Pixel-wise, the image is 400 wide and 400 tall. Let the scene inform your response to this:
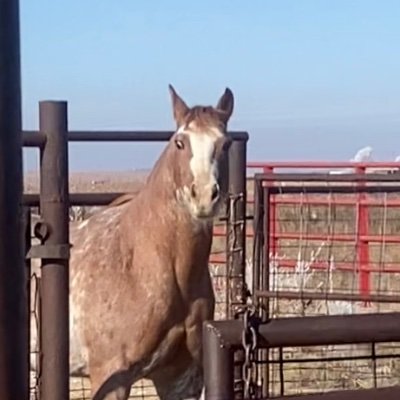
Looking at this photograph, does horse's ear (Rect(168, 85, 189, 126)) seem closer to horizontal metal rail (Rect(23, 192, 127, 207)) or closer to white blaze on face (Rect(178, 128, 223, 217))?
white blaze on face (Rect(178, 128, 223, 217))

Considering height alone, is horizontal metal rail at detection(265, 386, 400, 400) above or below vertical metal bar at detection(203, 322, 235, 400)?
below

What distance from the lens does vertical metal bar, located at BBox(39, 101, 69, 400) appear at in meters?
3.14

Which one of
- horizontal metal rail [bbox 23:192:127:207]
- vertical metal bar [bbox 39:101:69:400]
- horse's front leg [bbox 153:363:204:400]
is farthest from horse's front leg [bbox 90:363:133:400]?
vertical metal bar [bbox 39:101:69:400]

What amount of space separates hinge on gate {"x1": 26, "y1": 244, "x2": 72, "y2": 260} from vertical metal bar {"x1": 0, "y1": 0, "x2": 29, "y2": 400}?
2.49 ft

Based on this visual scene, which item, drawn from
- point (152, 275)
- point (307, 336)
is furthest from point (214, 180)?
point (307, 336)

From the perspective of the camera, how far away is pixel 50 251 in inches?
124

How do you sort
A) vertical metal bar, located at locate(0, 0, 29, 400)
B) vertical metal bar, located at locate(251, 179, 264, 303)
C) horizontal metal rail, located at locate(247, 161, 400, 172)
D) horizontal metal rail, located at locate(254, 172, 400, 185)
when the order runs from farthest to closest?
horizontal metal rail, located at locate(247, 161, 400, 172) → vertical metal bar, located at locate(251, 179, 264, 303) → horizontal metal rail, located at locate(254, 172, 400, 185) → vertical metal bar, located at locate(0, 0, 29, 400)

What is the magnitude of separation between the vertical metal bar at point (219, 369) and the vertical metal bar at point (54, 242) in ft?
4.22

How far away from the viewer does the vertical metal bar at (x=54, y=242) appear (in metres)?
3.14

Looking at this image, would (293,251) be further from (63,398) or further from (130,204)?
(63,398)

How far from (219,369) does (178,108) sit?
328 cm

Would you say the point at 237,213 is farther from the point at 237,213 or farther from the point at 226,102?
the point at 226,102

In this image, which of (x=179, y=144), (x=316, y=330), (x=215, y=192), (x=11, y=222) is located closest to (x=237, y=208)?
(x=179, y=144)

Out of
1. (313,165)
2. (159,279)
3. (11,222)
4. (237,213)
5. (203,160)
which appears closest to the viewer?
(11,222)
